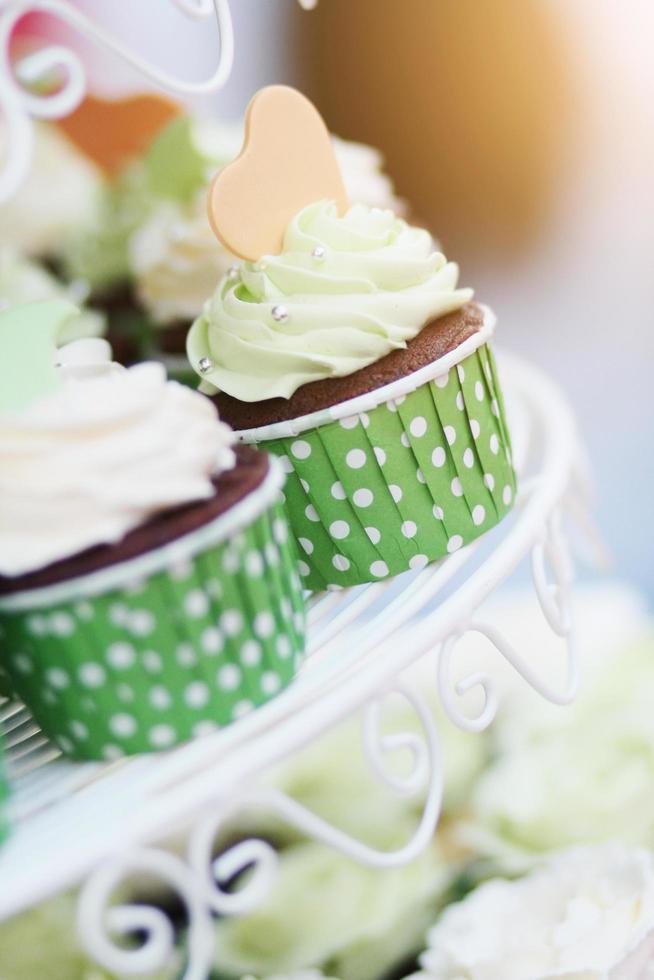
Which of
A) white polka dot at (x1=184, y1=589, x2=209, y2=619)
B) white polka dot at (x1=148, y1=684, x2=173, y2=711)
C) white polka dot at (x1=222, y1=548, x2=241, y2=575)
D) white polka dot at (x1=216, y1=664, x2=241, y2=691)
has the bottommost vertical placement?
white polka dot at (x1=216, y1=664, x2=241, y2=691)

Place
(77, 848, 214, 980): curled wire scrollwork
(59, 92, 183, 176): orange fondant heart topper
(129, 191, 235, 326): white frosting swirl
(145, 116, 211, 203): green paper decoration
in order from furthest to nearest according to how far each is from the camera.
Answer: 1. (59, 92, 183, 176): orange fondant heart topper
2. (145, 116, 211, 203): green paper decoration
3. (129, 191, 235, 326): white frosting swirl
4. (77, 848, 214, 980): curled wire scrollwork

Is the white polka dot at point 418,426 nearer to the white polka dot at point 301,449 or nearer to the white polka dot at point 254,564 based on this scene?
the white polka dot at point 301,449

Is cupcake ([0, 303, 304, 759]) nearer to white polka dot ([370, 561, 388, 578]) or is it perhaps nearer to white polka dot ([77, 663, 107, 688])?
white polka dot ([77, 663, 107, 688])

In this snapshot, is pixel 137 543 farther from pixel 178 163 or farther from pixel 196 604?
pixel 178 163

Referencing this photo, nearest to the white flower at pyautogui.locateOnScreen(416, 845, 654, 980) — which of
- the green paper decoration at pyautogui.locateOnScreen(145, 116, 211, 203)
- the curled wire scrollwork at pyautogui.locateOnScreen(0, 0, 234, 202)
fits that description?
the curled wire scrollwork at pyautogui.locateOnScreen(0, 0, 234, 202)

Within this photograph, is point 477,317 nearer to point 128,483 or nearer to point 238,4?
point 128,483

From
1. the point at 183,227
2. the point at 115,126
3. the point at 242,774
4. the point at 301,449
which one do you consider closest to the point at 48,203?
the point at 115,126

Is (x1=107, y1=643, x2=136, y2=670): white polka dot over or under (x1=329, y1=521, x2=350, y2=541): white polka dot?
over

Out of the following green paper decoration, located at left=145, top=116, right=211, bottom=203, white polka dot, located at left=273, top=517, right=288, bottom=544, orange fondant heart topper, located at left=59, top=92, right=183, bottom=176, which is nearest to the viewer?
white polka dot, located at left=273, top=517, right=288, bottom=544
